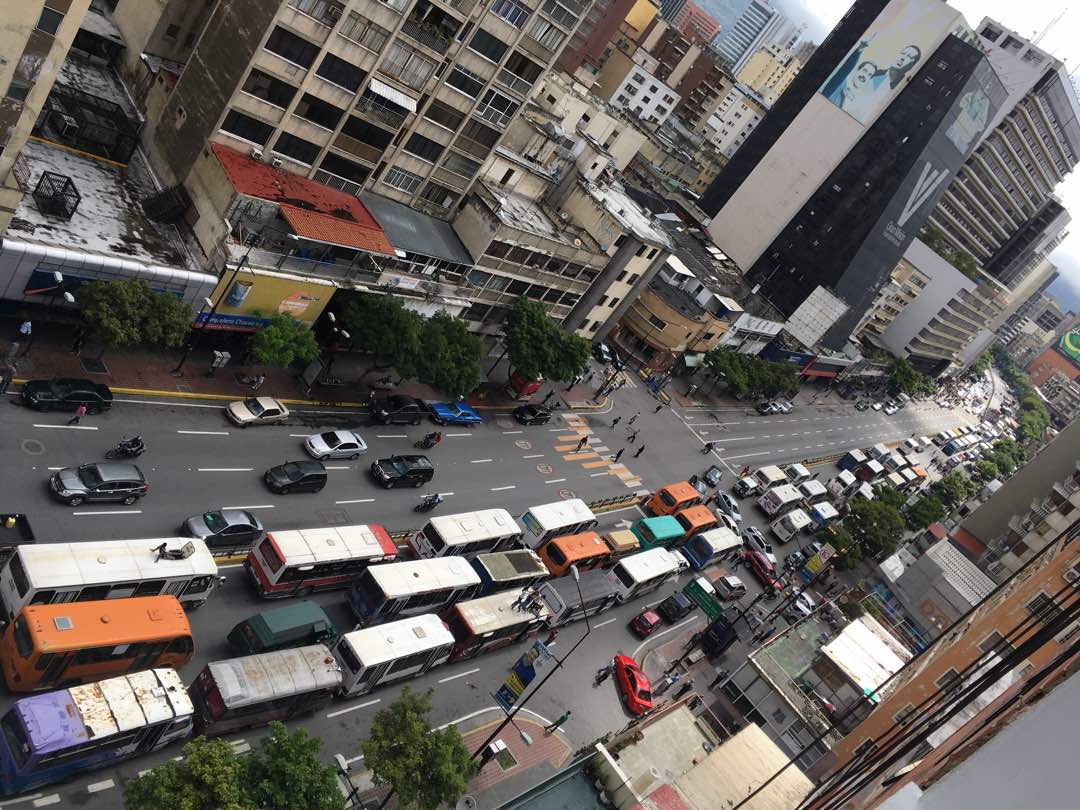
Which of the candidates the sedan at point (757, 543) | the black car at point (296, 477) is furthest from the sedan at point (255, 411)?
the sedan at point (757, 543)

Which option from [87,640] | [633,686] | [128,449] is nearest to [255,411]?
[128,449]

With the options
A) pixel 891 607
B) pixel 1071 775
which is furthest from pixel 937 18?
pixel 1071 775

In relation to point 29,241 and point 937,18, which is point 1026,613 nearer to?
point 29,241

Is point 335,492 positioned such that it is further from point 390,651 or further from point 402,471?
point 390,651

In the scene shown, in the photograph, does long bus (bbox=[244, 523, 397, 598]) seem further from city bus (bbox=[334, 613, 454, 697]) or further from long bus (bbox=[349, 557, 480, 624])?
city bus (bbox=[334, 613, 454, 697])

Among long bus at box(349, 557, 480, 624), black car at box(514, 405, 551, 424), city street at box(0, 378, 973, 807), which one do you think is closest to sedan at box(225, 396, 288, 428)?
city street at box(0, 378, 973, 807)
